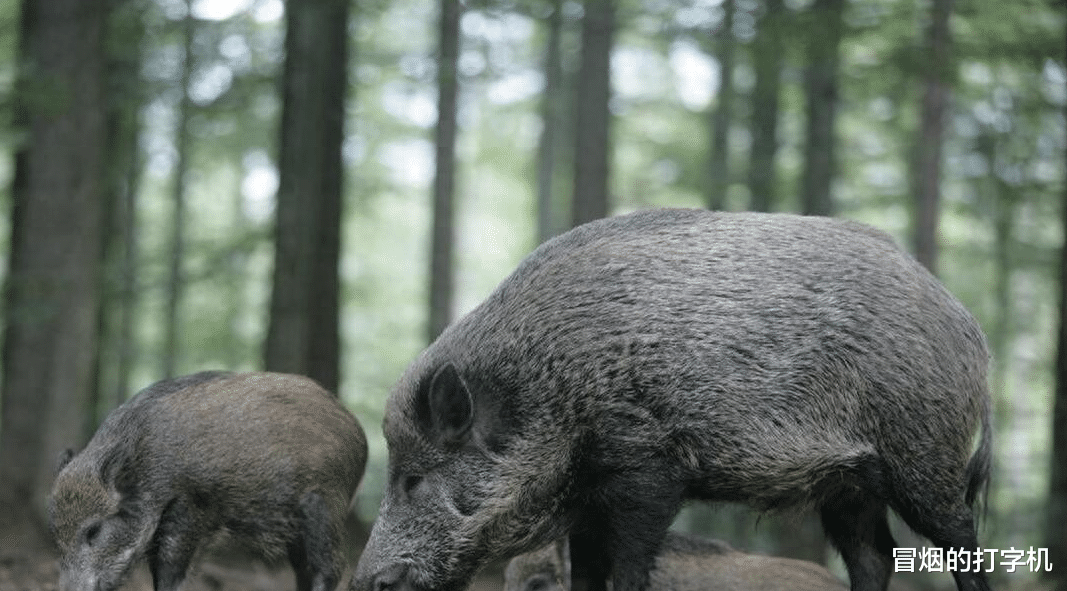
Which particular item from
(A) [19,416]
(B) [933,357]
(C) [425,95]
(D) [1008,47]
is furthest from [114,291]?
(B) [933,357]

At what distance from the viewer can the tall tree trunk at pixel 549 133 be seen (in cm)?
1980

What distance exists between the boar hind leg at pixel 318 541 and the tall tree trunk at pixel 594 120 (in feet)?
16.4

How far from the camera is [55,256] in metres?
8.44

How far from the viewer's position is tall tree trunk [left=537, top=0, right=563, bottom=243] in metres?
19.8

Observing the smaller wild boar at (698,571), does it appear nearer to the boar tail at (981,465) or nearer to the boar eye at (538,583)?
the boar eye at (538,583)

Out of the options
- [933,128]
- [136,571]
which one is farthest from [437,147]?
[136,571]

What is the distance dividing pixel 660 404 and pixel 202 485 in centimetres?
207

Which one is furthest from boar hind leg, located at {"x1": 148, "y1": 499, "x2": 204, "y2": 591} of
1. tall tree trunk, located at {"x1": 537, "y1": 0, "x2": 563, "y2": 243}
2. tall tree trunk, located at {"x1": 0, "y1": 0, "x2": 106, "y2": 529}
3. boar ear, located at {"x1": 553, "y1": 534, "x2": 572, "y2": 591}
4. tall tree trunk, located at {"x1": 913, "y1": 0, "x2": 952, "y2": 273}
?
tall tree trunk, located at {"x1": 537, "y1": 0, "x2": 563, "y2": 243}

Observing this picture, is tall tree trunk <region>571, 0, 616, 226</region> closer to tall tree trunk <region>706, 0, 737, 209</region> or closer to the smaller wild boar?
tall tree trunk <region>706, 0, 737, 209</region>

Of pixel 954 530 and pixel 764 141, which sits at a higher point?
pixel 764 141

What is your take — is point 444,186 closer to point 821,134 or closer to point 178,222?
point 821,134

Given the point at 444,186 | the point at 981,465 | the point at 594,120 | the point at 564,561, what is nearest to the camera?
the point at 981,465

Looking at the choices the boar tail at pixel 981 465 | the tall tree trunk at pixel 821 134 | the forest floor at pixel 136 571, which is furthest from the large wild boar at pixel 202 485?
the tall tree trunk at pixel 821 134

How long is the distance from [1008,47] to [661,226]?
6593 mm
